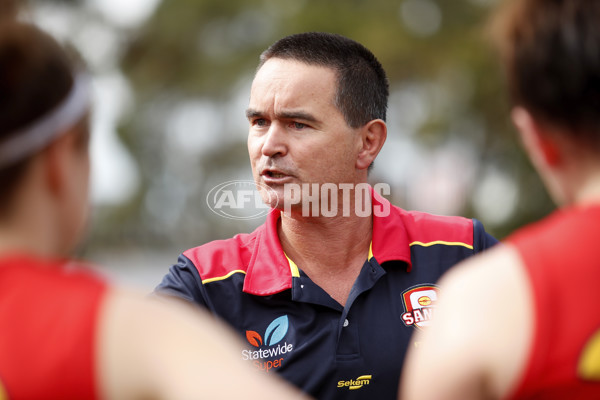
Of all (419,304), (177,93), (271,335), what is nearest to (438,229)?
(419,304)

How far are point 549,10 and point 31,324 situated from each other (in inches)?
51.9

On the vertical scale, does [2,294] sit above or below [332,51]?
below

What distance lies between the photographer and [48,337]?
4.65 feet

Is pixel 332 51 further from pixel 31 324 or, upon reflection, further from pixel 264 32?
pixel 264 32

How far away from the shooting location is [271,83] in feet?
12.0

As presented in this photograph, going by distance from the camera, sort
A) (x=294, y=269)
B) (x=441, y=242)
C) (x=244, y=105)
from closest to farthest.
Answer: (x=294, y=269) < (x=441, y=242) < (x=244, y=105)

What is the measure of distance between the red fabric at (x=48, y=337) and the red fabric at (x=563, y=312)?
0.91m

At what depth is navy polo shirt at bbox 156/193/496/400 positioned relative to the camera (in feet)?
10.2

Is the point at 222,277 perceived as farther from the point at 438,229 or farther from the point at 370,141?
the point at 370,141

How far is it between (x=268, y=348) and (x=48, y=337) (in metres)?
1.82

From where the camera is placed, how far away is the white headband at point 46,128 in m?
1.50

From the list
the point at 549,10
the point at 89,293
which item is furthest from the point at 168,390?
the point at 549,10

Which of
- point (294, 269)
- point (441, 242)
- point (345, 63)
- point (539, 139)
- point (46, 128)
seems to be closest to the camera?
point (46, 128)

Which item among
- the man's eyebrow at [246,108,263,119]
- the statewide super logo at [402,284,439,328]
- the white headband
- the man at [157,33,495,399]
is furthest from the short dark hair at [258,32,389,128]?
the white headband
